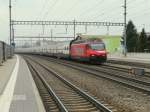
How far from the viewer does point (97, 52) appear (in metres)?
44.8

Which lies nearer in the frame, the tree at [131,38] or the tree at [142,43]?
the tree at [142,43]

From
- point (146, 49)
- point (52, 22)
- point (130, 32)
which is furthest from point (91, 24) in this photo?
point (130, 32)

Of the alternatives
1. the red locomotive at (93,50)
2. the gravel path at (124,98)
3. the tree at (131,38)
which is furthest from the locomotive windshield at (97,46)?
the tree at (131,38)

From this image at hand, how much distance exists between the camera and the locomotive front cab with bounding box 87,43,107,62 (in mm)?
44594

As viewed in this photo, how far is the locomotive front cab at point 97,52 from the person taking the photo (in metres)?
44.6

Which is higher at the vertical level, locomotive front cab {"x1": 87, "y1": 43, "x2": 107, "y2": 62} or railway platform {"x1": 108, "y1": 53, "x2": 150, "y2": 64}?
locomotive front cab {"x1": 87, "y1": 43, "x2": 107, "y2": 62}

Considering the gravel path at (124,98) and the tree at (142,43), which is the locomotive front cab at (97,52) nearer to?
the gravel path at (124,98)

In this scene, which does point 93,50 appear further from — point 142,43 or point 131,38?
point 131,38

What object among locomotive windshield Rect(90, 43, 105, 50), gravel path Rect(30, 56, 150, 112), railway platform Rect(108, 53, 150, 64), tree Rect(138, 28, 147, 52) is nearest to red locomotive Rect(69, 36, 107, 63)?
locomotive windshield Rect(90, 43, 105, 50)

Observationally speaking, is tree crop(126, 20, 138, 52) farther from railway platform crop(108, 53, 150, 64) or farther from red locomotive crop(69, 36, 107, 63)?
red locomotive crop(69, 36, 107, 63)

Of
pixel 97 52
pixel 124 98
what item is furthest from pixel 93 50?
pixel 124 98

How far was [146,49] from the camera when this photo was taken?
10031cm

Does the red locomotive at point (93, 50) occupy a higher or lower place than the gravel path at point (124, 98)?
higher

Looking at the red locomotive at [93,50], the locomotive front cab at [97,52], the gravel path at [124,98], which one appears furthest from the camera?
the red locomotive at [93,50]
